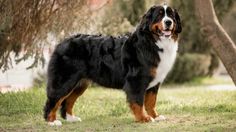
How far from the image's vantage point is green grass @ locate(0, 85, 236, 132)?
9.15m

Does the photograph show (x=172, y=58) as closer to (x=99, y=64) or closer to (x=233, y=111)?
(x=99, y=64)

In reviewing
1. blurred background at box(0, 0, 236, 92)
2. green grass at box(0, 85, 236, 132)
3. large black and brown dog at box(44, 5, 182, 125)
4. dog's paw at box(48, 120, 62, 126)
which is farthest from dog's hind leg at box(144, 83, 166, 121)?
blurred background at box(0, 0, 236, 92)

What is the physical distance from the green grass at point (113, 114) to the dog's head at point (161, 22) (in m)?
1.34

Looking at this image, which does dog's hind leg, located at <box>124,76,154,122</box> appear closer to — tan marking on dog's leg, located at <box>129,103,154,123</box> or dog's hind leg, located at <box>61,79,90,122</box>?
tan marking on dog's leg, located at <box>129,103,154,123</box>

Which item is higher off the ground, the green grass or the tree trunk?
the tree trunk

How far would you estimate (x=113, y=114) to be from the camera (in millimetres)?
10742

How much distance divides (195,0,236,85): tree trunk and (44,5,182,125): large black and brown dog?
0.95 metres

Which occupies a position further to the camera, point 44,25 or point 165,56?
point 44,25

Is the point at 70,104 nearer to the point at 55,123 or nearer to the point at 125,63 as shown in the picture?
the point at 55,123

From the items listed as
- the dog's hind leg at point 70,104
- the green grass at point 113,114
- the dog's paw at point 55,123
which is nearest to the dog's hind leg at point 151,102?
the green grass at point 113,114

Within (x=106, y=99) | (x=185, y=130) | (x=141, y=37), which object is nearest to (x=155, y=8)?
(x=141, y=37)

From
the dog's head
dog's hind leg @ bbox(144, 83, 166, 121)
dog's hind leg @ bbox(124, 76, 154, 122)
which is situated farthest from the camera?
dog's hind leg @ bbox(144, 83, 166, 121)

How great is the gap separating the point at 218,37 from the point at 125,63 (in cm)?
164

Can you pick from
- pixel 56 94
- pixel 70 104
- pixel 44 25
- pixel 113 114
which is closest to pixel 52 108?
pixel 56 94
